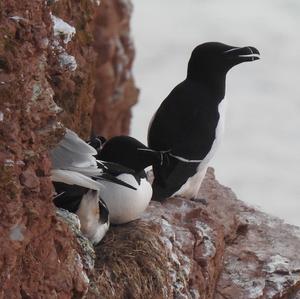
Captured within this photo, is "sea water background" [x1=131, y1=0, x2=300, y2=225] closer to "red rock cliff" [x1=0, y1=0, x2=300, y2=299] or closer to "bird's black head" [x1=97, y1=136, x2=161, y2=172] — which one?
"red rock cliff" [x1=0, y1=0, x2=300, y2=299]

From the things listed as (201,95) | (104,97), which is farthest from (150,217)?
(104,97)

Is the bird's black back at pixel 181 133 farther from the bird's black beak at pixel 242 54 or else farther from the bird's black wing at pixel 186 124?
the bird's black beak at pixel 242 54

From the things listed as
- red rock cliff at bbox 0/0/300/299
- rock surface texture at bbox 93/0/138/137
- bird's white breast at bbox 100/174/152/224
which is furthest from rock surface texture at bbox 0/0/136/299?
rock surface texture at bbox 93/0/138/137

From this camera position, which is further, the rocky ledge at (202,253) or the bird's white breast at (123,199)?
the bird's white breast at (123,199)

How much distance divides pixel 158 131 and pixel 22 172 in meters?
2.63

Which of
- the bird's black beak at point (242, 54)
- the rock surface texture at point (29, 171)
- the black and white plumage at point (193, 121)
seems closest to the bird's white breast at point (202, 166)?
the black and white plumage at point (193, 121)

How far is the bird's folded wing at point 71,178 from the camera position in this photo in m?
5.48

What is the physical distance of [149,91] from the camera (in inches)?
912

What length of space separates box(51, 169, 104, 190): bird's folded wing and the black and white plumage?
5.23 ft

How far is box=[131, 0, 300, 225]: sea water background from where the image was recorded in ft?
67.5

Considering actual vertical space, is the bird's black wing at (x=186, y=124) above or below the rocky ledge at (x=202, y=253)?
above

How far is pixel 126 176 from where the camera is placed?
6.31 m

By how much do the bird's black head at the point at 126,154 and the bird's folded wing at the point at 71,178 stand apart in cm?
86

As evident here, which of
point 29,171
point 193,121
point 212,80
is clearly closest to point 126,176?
point 193,121
